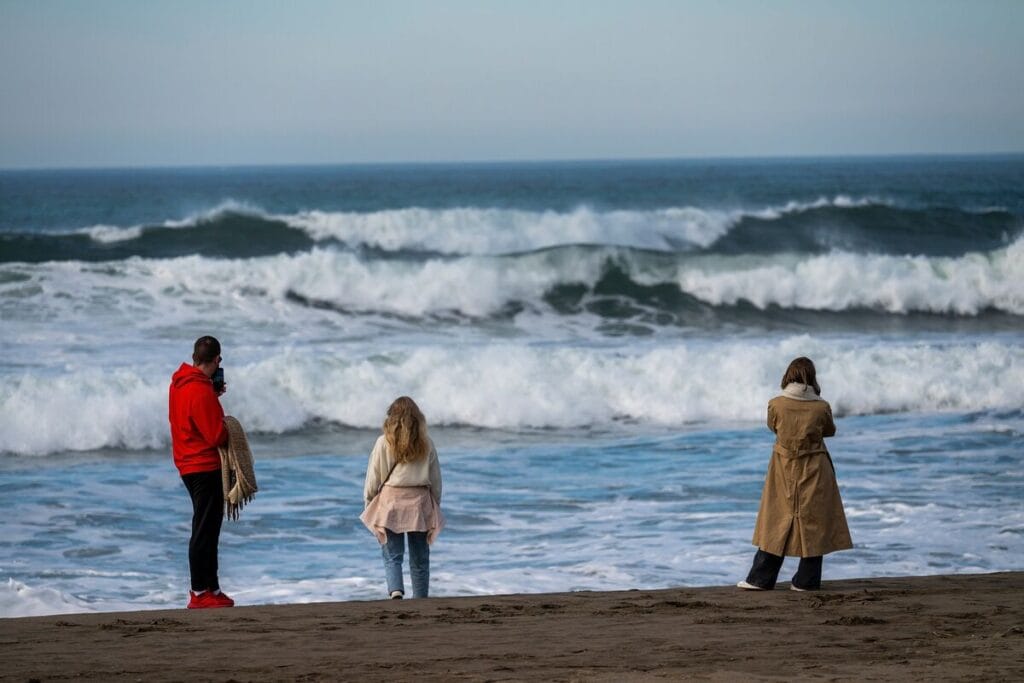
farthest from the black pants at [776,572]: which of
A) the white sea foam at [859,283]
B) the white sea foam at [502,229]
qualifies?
the white sea foam at [502,229]

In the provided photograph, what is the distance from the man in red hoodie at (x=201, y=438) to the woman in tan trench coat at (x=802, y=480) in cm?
263

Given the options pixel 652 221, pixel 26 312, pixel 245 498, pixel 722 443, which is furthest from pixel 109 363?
pixel 652 221

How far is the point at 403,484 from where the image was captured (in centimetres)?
634

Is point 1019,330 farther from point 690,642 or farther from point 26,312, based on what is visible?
point 690,642

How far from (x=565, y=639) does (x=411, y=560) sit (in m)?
1.33

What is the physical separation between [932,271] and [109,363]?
49.9 feet

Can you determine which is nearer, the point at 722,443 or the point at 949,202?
the point at 722,443

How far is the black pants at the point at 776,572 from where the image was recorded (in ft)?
21.4

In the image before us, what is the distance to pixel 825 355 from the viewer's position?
16.2 m

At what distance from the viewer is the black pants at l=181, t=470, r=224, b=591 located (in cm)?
609

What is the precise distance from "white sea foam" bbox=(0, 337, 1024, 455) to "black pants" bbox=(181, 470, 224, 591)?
6437mm

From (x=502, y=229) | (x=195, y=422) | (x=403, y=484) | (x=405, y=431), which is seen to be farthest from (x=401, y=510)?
(x=502, y=229)

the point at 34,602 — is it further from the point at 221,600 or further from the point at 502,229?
the point at 502,229

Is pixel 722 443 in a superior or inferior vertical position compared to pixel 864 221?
inferior
